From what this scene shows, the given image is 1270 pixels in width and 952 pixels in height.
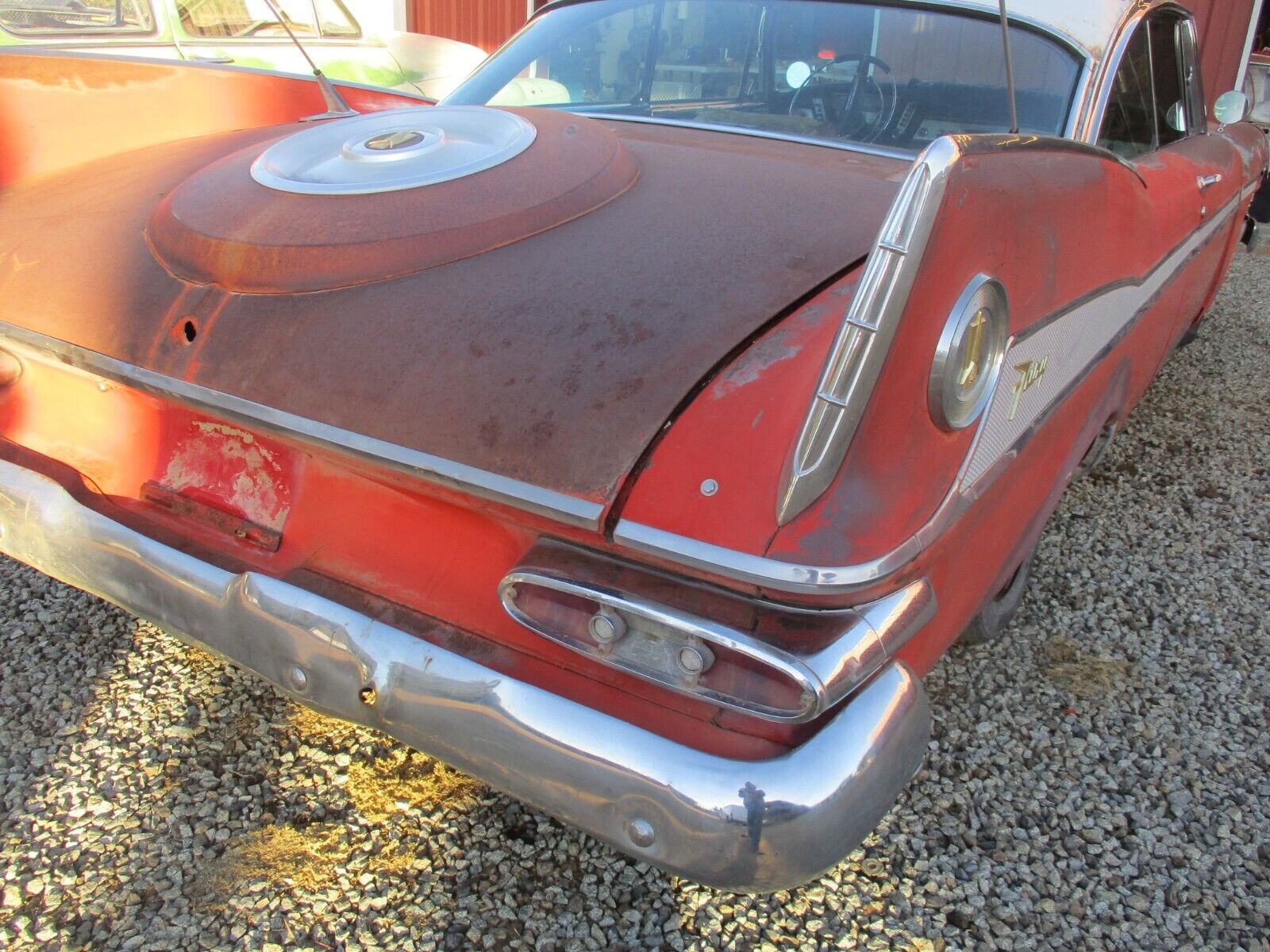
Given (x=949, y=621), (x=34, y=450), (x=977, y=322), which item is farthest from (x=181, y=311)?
(x=949, y=621)

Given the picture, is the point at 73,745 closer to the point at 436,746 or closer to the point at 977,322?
the point at 436,746

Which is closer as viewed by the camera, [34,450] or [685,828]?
[685,828]

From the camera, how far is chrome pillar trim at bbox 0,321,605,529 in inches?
52.3

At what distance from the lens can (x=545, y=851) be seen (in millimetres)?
1828

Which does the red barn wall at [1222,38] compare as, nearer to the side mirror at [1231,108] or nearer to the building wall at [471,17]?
the building wall at [471,17]

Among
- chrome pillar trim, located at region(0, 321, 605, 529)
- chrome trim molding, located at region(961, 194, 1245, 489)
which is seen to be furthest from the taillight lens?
chrome trim molding, located at region(961, 194, 1245, 489)

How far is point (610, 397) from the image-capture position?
1.38 m

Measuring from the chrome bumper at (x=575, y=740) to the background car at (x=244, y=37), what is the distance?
9.95ft

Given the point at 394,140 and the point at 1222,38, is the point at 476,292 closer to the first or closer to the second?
the point at 394,140

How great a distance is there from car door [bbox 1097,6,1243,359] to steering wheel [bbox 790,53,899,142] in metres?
0.51

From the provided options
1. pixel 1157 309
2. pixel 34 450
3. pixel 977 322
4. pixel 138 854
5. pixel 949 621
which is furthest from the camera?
pixel 1157 309

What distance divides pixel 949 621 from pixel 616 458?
0.69 meters

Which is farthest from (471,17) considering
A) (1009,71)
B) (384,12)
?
(1009,71)

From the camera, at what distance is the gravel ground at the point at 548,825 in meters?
1.69
